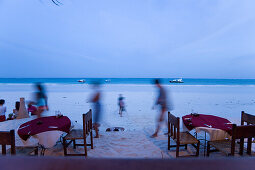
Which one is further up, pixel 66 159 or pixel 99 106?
pixel 66 159

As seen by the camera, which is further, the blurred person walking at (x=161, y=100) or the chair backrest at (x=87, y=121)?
the blurred person walking at (x=161, y=100)

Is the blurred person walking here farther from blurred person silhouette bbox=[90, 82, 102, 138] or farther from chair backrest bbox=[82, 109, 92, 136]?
chair backrest bbox=[82, 109, 92, 136]

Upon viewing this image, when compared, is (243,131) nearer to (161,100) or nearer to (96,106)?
(161,100)

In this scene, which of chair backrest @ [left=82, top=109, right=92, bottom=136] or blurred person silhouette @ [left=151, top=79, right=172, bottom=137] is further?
blurred person silhouette @ [left=151, top=79, right=172, bottom=137]

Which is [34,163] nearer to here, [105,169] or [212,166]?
[105,169]

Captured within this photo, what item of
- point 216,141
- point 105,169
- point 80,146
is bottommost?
point 80,146

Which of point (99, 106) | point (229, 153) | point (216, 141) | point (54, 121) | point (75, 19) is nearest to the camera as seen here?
point (229, 153)

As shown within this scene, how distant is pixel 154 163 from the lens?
42 centimetres

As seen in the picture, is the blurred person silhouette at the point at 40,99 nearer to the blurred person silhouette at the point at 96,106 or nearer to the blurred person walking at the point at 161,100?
the blurred person silhouette at the point at 96,106

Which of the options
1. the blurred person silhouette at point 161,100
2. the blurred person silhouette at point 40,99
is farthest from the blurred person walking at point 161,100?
the blurred person silhouette at point 40,99

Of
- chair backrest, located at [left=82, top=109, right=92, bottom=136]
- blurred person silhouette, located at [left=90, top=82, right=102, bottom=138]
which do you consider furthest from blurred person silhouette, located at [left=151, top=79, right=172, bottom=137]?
chair backrest, located at [left=82, top=109, right=92, bottom=136]

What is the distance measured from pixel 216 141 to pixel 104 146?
2572 mm

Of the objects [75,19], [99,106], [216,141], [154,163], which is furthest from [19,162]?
[75,19]

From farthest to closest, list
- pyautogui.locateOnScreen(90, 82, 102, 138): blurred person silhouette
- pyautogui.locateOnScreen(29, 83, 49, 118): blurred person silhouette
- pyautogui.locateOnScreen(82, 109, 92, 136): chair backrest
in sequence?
pyautogui.locateOnScreen(29, 83, 49, 118): blurred person silhouette, pyautogui.locateOnScreen(90, 82, 102, 138): blurred person silhouette, pyautogui.locateOnScreen(82, 109, 92, 136): chair backrest
